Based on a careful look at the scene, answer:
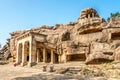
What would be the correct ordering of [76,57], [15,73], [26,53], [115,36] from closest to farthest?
[15,73] → [115,36] → [26,53] → [76,57]

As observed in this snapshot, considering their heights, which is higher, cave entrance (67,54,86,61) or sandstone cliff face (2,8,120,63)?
sandstone cliff face (2,8,120,63)

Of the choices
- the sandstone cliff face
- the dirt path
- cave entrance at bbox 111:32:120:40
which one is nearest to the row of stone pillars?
the sandstone cliff face

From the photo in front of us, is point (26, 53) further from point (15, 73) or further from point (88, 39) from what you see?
point (15, 73)

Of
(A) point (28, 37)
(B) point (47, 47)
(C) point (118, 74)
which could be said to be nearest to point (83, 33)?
(B) point (47, 47)

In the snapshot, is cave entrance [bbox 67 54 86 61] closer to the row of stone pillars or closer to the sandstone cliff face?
the sandstone cliff face

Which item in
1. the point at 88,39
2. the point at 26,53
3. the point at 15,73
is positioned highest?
the point at 88,39

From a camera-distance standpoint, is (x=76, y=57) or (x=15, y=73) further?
(x=76, y=57)

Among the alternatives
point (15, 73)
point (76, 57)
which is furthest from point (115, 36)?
point (15, 73)

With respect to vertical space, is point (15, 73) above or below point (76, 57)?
below

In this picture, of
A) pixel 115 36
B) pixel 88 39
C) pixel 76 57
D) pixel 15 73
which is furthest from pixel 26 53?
pixel 115 36

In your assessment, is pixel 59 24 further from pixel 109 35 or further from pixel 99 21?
pixel 109 35

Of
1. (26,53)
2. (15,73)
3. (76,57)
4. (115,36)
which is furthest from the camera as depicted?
(76,57)

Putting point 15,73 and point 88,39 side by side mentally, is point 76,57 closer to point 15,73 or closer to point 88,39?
point 88,39

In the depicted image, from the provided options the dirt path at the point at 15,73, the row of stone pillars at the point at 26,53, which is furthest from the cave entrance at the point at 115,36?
the dirt path at the point at 15,73
